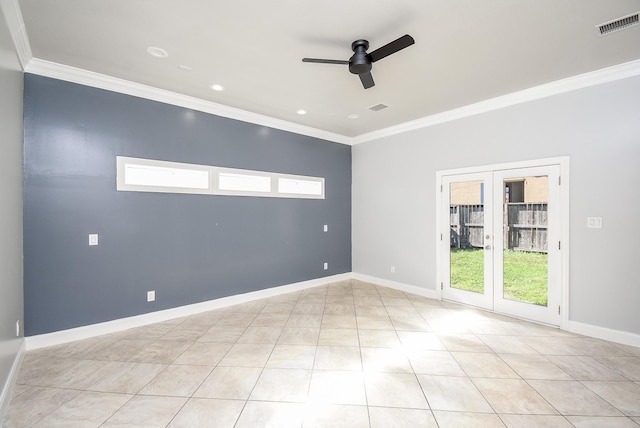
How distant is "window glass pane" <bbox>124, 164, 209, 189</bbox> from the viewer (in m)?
→ 3.52

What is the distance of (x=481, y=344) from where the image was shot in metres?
3.03

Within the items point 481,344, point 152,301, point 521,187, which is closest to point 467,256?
point 521,187

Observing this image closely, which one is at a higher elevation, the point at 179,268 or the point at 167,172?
the point at 167,172

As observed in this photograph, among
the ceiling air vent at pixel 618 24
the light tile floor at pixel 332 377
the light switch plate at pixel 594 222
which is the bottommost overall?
the light tile floor at pixel 332 377

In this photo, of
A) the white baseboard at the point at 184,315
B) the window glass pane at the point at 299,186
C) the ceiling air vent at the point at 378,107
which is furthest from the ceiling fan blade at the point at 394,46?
the white baseboard at the point at 184,315

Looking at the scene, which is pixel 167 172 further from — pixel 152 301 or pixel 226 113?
pixel 152 301

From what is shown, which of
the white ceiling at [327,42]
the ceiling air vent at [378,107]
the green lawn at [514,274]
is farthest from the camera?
the ceiling air vent at [378,107]

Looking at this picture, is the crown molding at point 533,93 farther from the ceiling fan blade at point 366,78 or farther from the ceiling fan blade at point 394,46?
the ceiling fan blade at point 394,46

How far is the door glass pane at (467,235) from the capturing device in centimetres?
421

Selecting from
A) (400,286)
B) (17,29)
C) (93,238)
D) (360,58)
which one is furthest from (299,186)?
(17,29)

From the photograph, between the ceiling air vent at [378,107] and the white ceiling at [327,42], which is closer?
the white ceiling at [327,42]

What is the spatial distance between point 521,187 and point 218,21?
4.20 metres

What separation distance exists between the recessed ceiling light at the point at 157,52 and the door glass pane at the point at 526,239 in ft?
15.2

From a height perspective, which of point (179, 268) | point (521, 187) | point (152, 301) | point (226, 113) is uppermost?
point (226, 113)
